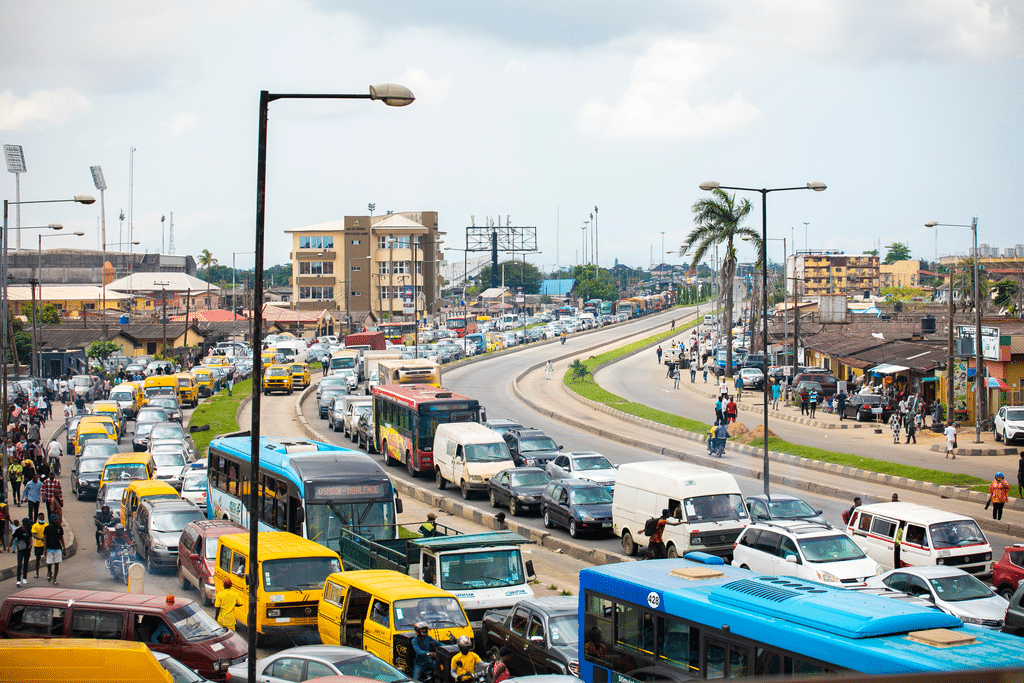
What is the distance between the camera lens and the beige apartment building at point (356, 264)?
130250mm

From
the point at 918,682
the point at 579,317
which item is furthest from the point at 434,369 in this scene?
the point at 579,317

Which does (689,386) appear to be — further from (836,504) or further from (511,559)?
(511,559)

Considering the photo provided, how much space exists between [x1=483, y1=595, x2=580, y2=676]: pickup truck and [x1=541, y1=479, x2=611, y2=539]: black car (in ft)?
31.4

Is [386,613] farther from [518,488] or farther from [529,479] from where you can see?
[529,479]

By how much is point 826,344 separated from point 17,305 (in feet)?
272

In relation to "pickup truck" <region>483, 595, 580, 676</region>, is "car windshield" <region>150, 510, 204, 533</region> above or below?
below

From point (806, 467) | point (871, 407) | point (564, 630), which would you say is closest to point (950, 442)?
point (806, 467)

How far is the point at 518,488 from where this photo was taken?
89.9 feet

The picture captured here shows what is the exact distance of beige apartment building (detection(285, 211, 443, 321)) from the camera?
130m

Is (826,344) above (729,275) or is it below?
below

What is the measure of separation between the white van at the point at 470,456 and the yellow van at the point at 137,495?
28.7 feet

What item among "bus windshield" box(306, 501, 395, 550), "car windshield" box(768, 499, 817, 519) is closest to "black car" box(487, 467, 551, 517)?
"bus windshield" box(306, 501, 395, 550)

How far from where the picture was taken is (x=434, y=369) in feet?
147

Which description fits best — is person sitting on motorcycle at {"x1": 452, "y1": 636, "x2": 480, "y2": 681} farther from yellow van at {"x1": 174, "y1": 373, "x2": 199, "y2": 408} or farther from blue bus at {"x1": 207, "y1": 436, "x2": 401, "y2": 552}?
yellow van at {"x1": 174, "y1": 373, "x2": 199, "y2": 408}
